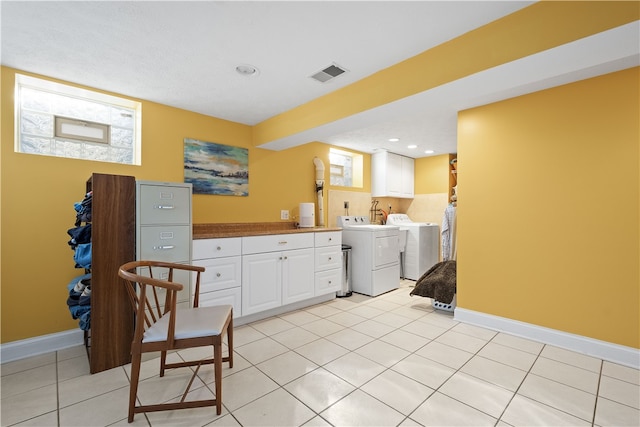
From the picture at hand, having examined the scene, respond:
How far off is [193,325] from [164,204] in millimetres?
1092

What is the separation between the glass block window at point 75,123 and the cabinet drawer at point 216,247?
1.10 m

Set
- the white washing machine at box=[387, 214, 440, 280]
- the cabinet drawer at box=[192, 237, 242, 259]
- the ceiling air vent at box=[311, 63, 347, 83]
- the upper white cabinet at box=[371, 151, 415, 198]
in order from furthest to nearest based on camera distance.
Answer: the upper white cabinet at box=[371, 151, 415, 198] < the white washing machine at box=[387, 214, 440, 280] < the cabinet drawer at box=[192, 237, 242, 259] < the ceiling air vent at box=[311, 63, 347, 83]

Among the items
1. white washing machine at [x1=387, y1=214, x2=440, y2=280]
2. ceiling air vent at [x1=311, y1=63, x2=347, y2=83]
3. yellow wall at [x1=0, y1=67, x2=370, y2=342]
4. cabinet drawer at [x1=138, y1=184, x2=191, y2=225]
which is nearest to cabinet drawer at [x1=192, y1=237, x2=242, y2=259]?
cabinet drawer at [x1=138, y1=184, x2=191, y2=225]

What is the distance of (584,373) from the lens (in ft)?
6.48

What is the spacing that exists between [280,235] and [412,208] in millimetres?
3372

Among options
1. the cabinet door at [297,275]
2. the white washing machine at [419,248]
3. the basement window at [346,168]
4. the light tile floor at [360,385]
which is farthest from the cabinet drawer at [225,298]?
the white washing machine at [419,248]

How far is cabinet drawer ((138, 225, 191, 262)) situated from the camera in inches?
84.9

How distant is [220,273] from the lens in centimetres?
264

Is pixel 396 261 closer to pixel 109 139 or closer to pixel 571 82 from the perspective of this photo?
pixel 571 82

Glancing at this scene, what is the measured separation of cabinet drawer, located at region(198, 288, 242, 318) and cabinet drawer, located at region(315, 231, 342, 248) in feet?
3.71

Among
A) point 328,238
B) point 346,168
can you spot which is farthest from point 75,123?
point 346,168

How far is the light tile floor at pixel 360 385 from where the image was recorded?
1536mm

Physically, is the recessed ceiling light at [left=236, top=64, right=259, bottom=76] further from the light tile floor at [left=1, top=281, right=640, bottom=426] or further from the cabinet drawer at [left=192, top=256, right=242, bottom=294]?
the light tile floor at [left=1, top=281, right=640, bottom=426]

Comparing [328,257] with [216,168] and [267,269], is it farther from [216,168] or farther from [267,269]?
[216,168]
